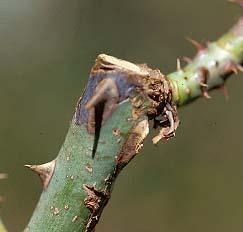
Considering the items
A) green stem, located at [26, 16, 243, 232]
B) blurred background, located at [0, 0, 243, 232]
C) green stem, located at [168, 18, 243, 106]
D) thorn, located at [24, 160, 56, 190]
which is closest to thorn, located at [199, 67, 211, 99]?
green stem, located at [168, 18, 243, 106]

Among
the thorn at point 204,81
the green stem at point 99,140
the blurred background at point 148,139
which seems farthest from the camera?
the blurred background at point 148,139

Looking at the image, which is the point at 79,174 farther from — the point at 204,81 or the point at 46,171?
the point at 204,81

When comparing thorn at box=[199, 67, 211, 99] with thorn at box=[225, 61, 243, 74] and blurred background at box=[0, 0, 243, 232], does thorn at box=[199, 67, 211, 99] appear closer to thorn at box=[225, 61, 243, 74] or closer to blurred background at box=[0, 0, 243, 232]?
thorn at box=[225, 61, 243, 74]

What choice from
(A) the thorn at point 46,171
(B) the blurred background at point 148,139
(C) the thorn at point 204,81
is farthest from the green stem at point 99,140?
(B) the blurred background at point 148,139

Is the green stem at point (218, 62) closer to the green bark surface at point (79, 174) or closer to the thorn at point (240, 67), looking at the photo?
the thorn at point (240, 67)

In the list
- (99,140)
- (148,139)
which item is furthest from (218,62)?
(148,139)

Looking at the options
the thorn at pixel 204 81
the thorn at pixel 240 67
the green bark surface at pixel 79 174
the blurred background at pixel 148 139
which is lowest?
the green bark surface at pixel 79 174

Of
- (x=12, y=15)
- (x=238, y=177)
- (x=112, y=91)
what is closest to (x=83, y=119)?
(x=112, y=91)
